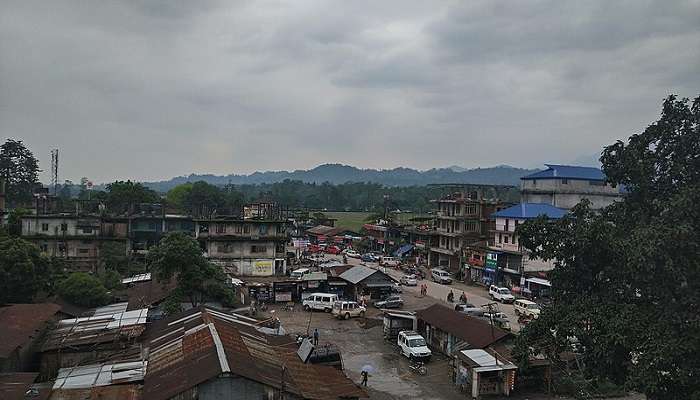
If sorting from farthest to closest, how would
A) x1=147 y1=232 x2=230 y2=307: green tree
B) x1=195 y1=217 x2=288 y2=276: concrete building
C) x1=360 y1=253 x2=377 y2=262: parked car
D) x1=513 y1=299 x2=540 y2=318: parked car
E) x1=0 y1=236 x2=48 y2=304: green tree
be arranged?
x1=360 y1=253 x2=377 y2=262: parked car → x1=195 y1=217 x2=288 y2=276: concrete building → x1=513 y1=299 x2=540 y2=318: parked car → x1=147 y1=232 x2=230 y2=307: green tree → x1=0 y1=236 x2=48 y2=304: green tree

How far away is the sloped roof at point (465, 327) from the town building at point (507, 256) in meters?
20.1

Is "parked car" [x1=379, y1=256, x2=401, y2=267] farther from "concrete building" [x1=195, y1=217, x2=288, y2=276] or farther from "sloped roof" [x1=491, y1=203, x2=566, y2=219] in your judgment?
"concrete building" [x1=195, y1=217, x2=288, y2=276]

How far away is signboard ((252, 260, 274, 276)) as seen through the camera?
48.8m

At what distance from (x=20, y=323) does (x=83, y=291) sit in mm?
8167

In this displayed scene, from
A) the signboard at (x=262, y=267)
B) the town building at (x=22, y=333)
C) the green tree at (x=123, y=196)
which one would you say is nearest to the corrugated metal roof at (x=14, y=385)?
the town building at (x=22, y=333)

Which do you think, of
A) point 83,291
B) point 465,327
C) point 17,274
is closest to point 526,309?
point 465,327

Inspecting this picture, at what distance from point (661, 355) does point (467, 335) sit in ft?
40.6

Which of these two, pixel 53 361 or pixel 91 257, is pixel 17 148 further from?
pixel 53 361

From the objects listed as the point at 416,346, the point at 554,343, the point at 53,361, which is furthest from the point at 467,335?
the point at 53,361

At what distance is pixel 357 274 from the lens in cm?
4069

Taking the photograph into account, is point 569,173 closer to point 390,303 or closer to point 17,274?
point 390,303

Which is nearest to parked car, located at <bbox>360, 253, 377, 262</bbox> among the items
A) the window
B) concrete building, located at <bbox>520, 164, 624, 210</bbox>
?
the window

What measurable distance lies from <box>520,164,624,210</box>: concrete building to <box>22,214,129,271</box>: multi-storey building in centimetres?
4238

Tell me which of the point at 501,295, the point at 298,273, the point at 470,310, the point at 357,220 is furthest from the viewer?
the point at 357,220
